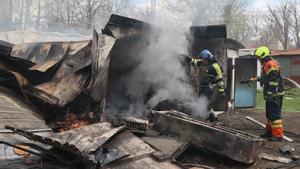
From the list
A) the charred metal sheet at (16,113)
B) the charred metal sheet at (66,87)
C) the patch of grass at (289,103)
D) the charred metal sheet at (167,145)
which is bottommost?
the patch of grass at (289,103)

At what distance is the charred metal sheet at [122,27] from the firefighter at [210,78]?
1.57 metres

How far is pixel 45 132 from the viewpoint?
645 cm

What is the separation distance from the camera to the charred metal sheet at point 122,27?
29.7 ft

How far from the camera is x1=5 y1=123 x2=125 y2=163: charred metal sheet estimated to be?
213 inches

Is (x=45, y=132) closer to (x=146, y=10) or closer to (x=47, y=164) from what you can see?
(x=47, y=164)

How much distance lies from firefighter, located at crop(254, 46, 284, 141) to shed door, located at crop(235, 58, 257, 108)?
5.28 m

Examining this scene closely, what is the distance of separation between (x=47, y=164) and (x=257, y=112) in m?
8.67

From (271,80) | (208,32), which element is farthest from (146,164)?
(208,32)

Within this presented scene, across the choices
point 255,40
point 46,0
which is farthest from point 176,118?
point 255,40

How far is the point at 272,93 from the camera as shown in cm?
882

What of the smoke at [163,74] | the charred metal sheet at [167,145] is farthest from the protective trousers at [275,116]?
the charred metal sheet at [167,145]

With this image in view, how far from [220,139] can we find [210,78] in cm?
384

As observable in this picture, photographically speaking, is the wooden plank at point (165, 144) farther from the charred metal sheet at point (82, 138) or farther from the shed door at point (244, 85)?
Answer: the shed door at point (244, 85)

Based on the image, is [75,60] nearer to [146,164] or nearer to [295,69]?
[146,164]
